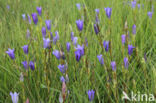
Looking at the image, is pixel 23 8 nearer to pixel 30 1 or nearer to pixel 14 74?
pixel 30 1

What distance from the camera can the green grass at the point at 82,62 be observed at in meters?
1.24

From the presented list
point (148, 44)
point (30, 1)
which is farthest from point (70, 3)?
point (148, 44)

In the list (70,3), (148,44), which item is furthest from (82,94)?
(70,3)

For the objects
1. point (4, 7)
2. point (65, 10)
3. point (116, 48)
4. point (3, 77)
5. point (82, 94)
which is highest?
point (4, 7)

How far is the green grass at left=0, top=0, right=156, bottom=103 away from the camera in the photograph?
1.24 m

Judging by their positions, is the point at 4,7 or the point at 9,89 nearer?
the point at 9,89

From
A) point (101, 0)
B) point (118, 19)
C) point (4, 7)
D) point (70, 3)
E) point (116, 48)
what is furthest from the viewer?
point (4, 7)

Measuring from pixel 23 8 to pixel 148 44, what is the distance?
6.53 ft

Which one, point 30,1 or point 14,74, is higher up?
point 30,1

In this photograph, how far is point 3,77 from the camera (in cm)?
159

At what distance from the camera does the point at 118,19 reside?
2227 millimetres

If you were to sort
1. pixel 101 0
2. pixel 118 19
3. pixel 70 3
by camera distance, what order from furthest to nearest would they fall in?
pixel 70 3, pixel 101 0, pixel 118 19

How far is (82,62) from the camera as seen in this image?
1455 millimetres

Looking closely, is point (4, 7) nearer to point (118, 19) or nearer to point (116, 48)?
point (118, 19)
